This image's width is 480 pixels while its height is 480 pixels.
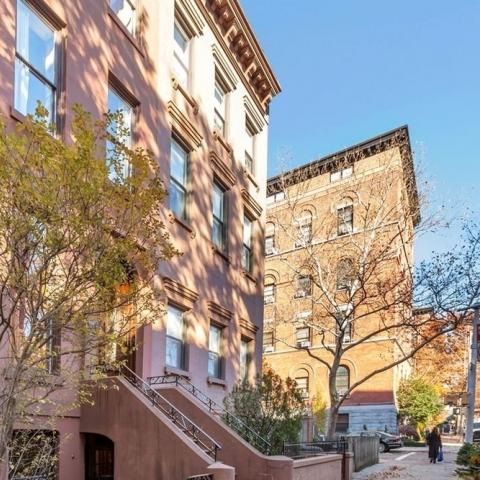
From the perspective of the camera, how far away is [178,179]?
1470 cm

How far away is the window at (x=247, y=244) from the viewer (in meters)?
19.3

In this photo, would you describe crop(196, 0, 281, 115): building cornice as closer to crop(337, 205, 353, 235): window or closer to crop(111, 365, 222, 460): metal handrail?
crop(111, 365, 222, 460): metal handrail

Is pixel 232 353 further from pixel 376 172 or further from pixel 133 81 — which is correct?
pixel 376 172

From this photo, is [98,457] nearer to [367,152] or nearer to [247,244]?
[247,244]

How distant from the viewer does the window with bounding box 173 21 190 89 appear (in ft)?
49.6

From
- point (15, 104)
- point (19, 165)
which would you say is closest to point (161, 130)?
point (15, 104)

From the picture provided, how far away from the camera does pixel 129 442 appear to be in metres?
9.90

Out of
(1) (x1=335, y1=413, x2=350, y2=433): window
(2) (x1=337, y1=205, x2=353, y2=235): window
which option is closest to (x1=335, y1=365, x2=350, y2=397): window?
(1) (x1=335, y1=413, x2=350, y2=433): window

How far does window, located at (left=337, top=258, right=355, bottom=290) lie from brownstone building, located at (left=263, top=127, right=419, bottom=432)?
5 cm

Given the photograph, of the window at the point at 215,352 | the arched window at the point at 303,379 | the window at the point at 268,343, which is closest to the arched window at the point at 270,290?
the window at the point at 268,343

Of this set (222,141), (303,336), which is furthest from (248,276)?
(303,336)

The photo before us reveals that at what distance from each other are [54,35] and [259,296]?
11914 millimetres

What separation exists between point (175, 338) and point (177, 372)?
903 mm

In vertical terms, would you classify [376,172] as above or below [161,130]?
above
